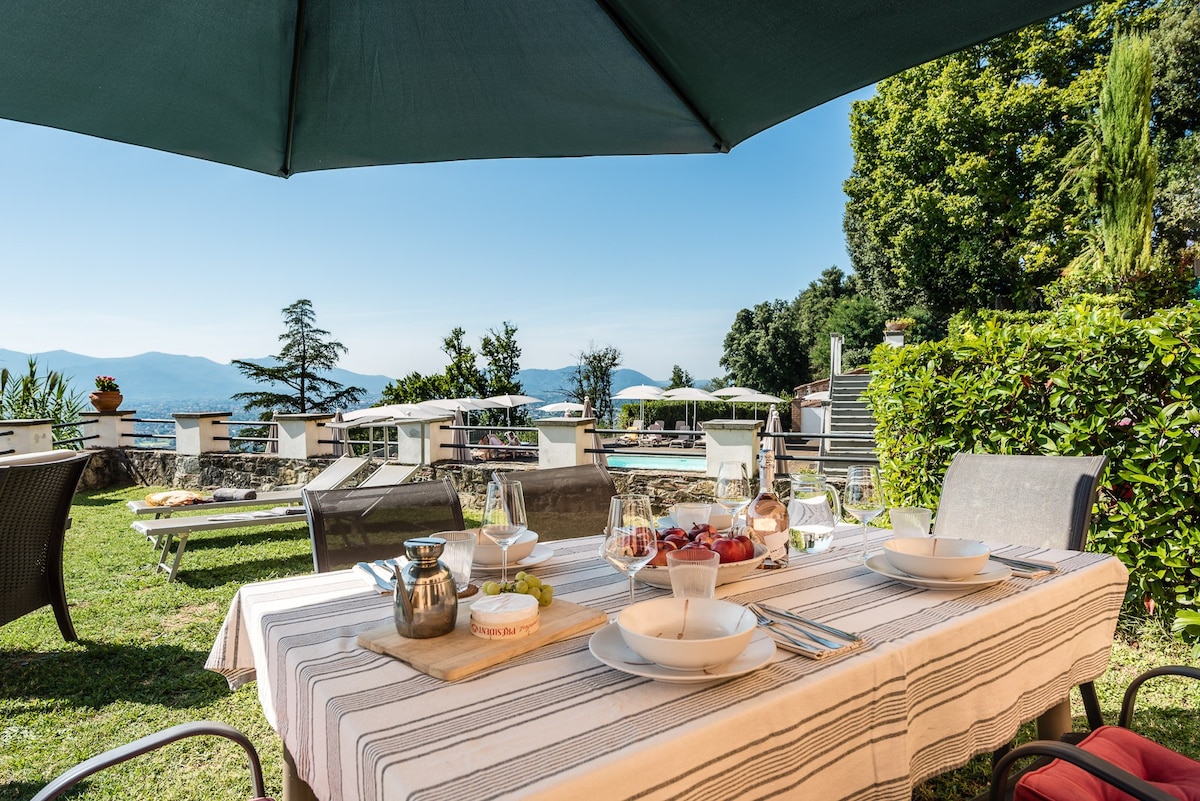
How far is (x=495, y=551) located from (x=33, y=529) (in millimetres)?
2643

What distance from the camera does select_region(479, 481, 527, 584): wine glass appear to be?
1.42 meters

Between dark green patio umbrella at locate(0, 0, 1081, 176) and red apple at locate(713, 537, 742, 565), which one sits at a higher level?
dark green patio umbrella at locate(0, 0, 1081, 176)

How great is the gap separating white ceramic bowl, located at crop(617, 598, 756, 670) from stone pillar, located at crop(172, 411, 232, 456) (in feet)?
30.1

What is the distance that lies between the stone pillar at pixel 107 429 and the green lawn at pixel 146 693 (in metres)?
5.45

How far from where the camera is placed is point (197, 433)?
343 inches

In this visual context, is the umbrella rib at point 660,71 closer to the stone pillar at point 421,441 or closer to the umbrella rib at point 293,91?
the umbrella rib at point 293,91

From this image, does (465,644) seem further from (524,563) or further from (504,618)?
(524,563)

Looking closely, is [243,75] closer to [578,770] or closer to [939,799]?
[578,770]

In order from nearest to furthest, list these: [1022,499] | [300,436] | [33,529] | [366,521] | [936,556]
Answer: [936,556], [366,521], [1022,499], [33,529], [300,436]

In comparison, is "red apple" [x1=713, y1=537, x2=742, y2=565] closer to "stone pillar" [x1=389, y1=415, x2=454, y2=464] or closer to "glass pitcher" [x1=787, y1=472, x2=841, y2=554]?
"glass pitcher" [x1=787, y1=472, x2=841, y2=554]

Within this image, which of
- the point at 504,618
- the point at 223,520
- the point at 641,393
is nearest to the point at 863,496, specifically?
the point at 504,618

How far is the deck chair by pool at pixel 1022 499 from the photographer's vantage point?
1.96 m

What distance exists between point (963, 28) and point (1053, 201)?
58.2 ft

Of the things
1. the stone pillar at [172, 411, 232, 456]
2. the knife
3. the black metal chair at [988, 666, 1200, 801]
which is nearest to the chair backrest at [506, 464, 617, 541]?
the knife
